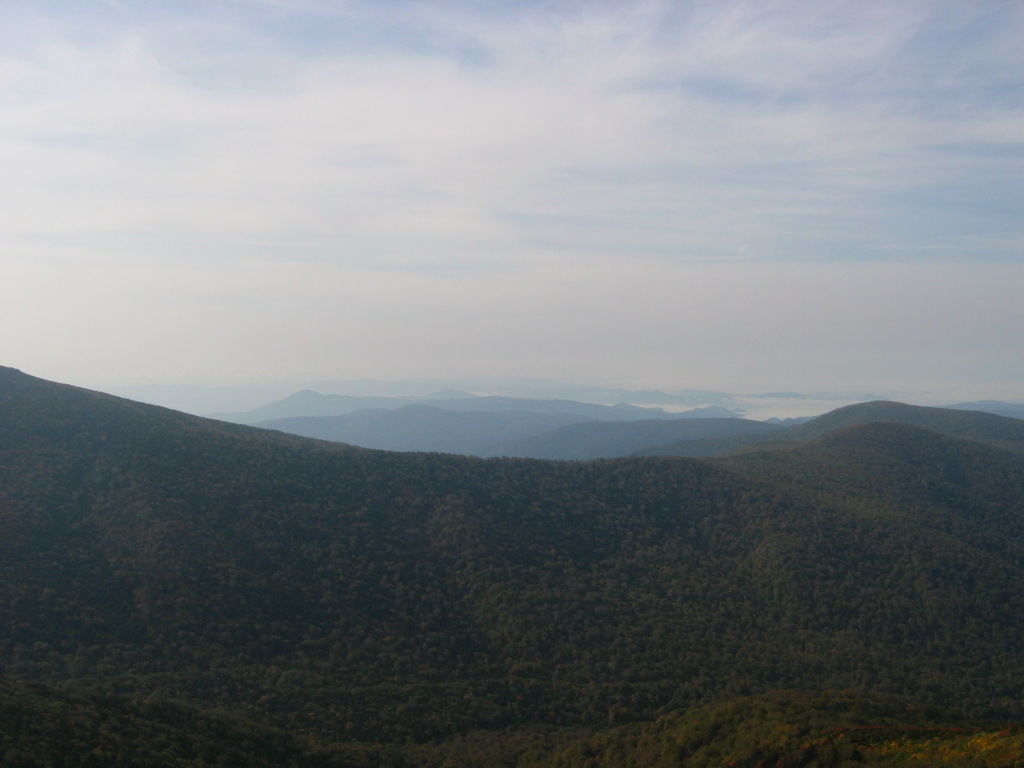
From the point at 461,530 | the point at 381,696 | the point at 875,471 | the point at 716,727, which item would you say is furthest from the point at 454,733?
the point at 875,471

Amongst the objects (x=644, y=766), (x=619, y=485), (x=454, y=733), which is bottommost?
(x=454, y=733)

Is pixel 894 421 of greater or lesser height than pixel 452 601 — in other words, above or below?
above

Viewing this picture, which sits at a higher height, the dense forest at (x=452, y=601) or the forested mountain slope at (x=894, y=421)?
the forested mountain slope at (x=894, y=421)

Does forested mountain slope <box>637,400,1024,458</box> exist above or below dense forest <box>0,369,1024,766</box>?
above

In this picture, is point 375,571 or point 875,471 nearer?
point 375,571

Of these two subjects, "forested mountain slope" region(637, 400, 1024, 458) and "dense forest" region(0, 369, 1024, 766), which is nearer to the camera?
"dense forest" region(0, 369, 1024, 766)

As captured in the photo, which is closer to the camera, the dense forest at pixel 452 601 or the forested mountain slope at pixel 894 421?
the dense forest at pixel 452 601

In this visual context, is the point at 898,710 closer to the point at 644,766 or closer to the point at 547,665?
the point at 644,766

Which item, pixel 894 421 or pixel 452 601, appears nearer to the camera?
pixel 452 601
